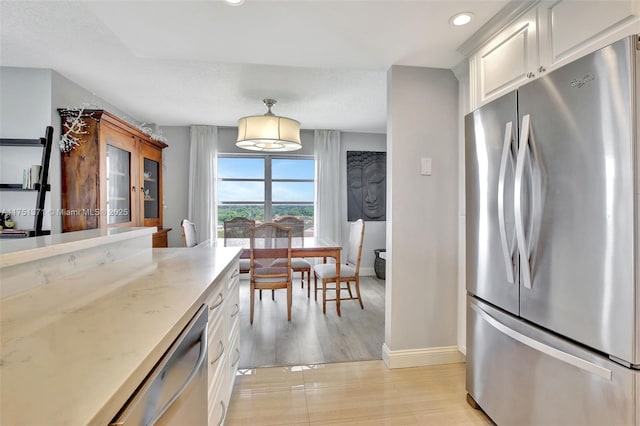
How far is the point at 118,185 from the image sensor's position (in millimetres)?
3154

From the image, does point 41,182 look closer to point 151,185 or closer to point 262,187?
point 151,185

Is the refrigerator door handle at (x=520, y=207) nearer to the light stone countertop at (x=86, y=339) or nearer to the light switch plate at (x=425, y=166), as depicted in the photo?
the light switch plate at (x=425, y=166)

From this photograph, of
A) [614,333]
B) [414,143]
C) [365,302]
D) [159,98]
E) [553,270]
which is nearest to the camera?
[614,333]

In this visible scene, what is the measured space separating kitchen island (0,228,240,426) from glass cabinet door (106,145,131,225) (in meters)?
1.87

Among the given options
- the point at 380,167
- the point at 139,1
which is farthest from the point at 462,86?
the point at 380,167

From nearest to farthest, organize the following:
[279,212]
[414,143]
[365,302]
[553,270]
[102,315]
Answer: [102,315] → [553,270] → [414,143] → [365,302] → [279,212]

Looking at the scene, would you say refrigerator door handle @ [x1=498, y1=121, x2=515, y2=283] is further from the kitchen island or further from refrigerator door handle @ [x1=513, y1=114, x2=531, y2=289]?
the kitchen island

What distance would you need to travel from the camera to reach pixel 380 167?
5160 mm

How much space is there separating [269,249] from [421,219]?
1.56 m

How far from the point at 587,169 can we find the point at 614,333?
58 cm

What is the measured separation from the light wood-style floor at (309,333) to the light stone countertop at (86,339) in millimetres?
1442

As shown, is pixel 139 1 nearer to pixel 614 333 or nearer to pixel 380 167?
pixel 614 333

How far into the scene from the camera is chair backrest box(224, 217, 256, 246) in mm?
3479

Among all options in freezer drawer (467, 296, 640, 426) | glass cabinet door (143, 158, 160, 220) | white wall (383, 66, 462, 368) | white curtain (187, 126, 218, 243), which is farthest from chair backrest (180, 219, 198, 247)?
freezer drawer (467, 296, 640, 426)
